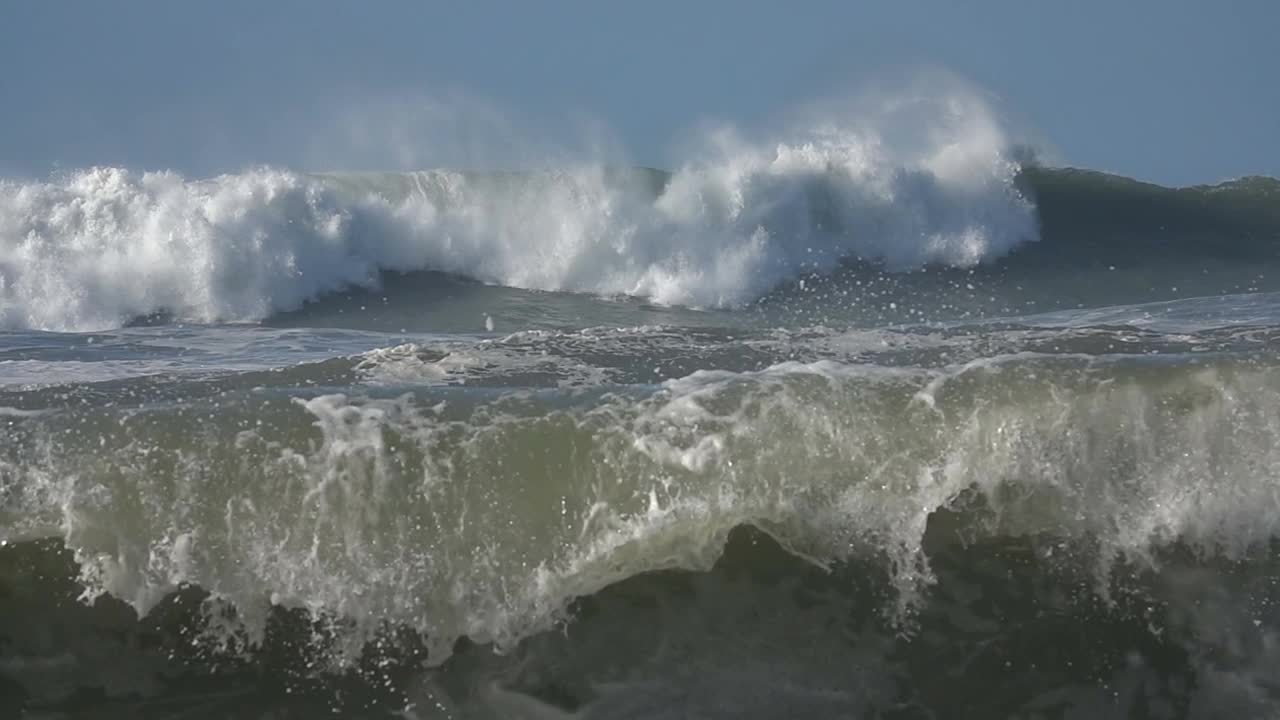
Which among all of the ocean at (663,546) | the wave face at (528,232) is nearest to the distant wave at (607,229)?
the wave face at (528,232)

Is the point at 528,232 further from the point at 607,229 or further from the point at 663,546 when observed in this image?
the point at 663,546

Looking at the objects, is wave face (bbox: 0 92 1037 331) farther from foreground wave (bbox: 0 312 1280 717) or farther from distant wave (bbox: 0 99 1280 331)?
foreground wave (bbox: 0 312 1280 717)

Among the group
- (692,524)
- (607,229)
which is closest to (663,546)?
(692,524)

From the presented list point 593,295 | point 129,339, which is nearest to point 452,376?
point 129,339

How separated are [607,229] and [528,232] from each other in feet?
3.48

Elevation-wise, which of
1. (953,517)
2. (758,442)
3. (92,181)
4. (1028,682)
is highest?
(92,181)

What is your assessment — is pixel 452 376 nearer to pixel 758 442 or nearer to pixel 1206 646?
pixel 758 442

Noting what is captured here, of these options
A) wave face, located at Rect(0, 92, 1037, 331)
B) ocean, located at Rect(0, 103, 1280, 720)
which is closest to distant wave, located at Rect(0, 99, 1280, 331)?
wave face, located at Rect(0, 92, 1037, 331)

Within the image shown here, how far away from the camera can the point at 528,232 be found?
50.3ft

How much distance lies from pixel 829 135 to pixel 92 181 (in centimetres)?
907

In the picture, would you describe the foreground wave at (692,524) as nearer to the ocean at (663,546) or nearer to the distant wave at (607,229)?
the ocean at (663,546)

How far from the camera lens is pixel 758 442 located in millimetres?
4312

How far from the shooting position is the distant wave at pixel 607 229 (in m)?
13.9

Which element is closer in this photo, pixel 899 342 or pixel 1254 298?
pixel 899 342
